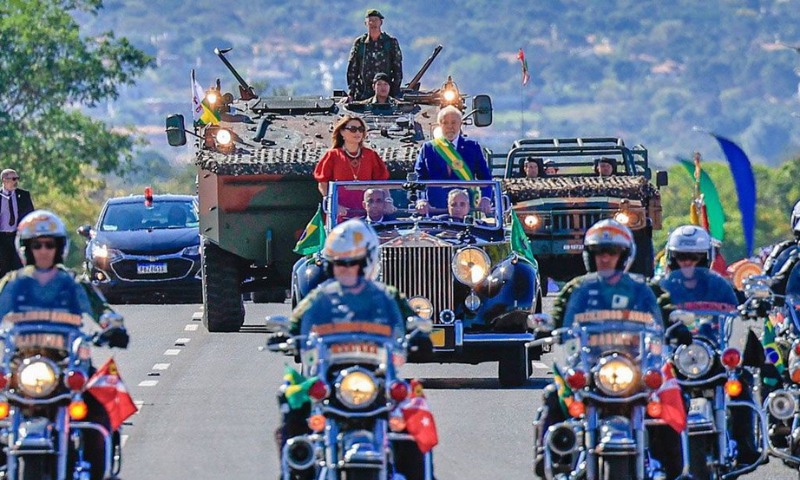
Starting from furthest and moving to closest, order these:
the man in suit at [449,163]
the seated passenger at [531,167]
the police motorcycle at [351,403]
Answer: the seated passenger at [531,167]
the man in suit at [449,163]
the police motorcycle at [351,403]

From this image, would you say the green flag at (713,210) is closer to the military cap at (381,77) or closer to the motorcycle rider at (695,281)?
the military cap at (381,77)

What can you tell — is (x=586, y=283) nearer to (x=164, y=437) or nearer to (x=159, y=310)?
(x=164, y=437)

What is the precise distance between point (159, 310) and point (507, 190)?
509 cm

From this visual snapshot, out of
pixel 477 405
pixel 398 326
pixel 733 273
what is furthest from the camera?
pixel 477 405

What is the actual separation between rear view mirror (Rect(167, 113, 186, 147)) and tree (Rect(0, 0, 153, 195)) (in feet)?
127

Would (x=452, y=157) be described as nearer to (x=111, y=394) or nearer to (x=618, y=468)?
(x=111, y=394)

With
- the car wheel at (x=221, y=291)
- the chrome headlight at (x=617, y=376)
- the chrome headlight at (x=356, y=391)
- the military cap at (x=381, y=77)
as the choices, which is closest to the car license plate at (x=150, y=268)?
the military cap at (x=381, y=77)

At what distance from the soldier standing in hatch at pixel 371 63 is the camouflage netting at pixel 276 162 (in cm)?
195

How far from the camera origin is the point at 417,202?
839 inches

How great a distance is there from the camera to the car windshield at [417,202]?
21.0 metres

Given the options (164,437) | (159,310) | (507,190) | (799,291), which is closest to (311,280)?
(164,437)

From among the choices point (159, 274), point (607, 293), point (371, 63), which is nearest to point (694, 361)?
point (607, 293)

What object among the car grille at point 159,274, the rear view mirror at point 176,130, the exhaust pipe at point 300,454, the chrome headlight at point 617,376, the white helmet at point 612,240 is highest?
the rear view mirror at point 176,130

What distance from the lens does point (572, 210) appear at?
3369 cm
